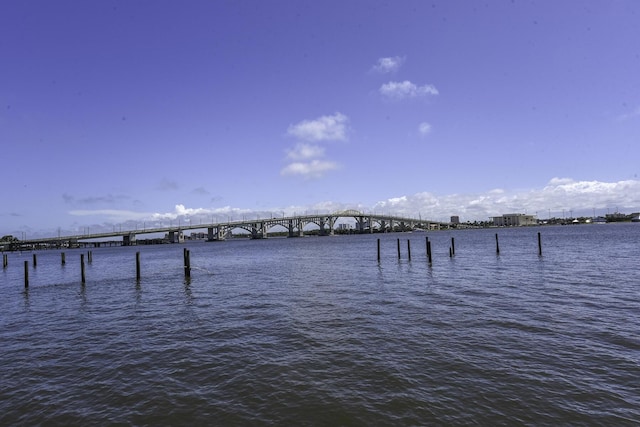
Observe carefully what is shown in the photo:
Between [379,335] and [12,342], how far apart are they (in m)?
14.9

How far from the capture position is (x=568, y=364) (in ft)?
32.7

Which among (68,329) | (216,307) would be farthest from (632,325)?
(68,329)

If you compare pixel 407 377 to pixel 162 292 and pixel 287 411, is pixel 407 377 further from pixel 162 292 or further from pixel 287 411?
pixel 162 292

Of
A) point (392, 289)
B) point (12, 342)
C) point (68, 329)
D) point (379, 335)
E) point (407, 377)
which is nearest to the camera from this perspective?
point (407, 377)

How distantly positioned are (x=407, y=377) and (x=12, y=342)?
15858 millimetres

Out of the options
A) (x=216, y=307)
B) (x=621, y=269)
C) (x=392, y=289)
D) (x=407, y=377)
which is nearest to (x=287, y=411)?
(x=407, y=377)

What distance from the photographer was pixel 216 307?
20172 millimetres

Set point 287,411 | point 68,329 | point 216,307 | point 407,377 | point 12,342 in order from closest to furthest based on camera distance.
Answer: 1. point 287,411
2. point 407,377
3. point 12,342
4. point 68,329
5. point 216,307

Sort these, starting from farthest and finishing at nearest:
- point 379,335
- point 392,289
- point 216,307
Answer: point 392,289 < point 216,307 < point 379,335

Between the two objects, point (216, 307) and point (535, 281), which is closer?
point (216, 307)

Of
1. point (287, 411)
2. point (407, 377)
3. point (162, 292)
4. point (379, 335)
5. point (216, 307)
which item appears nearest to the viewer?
point (287, 411)

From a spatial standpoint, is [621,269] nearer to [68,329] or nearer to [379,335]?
[379,335]

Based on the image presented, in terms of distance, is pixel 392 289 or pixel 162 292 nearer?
pixel 392 289

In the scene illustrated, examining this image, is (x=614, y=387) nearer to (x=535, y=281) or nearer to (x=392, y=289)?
(x=392, y=289)
